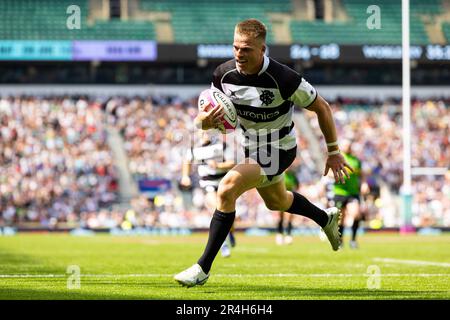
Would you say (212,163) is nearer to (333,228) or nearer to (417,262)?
(417,262)

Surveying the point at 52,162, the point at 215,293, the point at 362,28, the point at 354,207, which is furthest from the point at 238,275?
the point at 362,28

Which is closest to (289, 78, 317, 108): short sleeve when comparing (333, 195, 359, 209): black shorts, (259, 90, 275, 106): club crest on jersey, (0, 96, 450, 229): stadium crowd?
(259, 90, 275, 106): club crest on jersey

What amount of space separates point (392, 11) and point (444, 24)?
2.35 m

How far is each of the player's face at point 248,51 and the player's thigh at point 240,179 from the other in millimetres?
920

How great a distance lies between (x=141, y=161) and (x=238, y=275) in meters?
22.8

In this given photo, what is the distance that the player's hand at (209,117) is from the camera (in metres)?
8.02

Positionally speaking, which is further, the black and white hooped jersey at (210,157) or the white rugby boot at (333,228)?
the black and white hooped jersey at (210,157)

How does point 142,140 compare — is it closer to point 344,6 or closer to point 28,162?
point 28,162

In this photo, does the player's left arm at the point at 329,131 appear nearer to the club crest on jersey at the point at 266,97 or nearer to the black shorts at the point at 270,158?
the club crest on jersey at the point at 266,97

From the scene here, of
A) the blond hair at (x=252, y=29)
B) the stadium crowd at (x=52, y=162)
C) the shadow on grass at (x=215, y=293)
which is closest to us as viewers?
the shadow on grass at (x=215, y=293)

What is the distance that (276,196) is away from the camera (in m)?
9.11

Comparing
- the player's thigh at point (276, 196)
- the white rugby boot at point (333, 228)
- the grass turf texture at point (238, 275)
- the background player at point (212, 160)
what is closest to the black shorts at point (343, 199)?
the grass turf texture at point (238, 275)

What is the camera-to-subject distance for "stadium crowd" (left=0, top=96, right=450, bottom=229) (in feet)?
101
